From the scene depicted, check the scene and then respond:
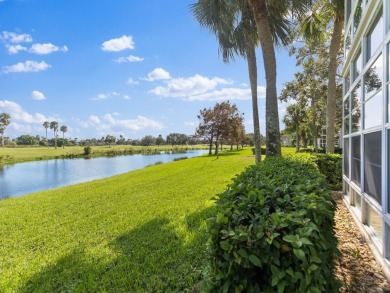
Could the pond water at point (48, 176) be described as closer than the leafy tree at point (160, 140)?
Yes

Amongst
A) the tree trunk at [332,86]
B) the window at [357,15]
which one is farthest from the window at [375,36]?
the tree trunk at [332,86]

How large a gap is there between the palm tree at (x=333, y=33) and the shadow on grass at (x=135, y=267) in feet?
28.8

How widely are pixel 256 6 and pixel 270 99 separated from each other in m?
2.59

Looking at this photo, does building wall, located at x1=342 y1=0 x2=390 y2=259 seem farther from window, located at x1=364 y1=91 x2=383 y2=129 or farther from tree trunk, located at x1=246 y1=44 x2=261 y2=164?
tree trunk, located at x1=246 y1=44 x2=261 y2=164

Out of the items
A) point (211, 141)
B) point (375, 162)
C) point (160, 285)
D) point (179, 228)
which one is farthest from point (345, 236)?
point (211, 141)

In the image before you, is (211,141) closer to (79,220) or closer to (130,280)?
(79,220)

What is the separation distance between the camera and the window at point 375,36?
372cm

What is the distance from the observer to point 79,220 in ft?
22.5

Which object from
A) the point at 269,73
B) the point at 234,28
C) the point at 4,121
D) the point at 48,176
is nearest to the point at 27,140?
the point at 4,121

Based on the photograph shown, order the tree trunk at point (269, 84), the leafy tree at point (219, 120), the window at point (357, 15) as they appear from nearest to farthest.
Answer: the window at point (357, 15), the tree trunk at point (269, 84), the leafy tree at point (219, 120)

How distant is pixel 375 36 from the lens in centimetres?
403

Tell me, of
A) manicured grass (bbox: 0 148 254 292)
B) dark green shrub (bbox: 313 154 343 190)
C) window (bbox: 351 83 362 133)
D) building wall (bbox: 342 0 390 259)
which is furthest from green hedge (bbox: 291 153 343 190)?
manicured grass (bbox: 0 148 254 292)

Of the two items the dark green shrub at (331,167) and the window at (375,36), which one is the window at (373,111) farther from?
the dark green shrub at (331,167)

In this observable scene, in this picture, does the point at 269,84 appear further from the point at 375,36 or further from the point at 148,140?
the point at 148,140
